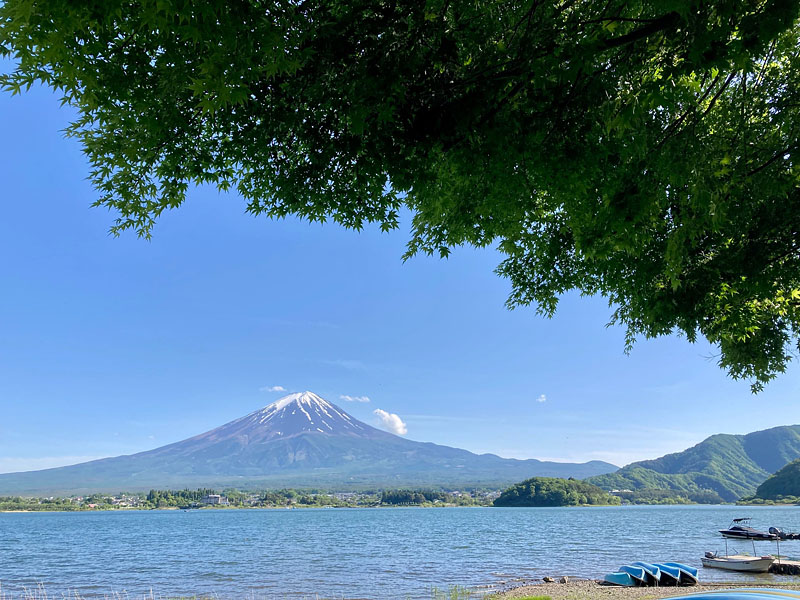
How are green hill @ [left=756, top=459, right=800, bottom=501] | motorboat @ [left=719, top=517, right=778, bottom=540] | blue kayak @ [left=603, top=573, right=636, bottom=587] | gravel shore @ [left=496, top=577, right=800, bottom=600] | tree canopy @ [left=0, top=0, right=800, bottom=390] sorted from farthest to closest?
green hill @ [left=756, top=459, right=800, bottom=501]
motorboat @ [left=719, top=517, right=778, bottom=540]
blue kayak @ [left=603, top=573, right=636, bottom=587]
gravel shore @ [left=496, top=577, right=800, bottom=600]
tree canopy @ [left=0, top=0, right=800, bottom=390]

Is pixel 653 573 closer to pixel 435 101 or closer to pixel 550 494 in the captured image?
pixel 435 101

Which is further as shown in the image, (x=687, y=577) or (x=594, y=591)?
(x=687, y=577)

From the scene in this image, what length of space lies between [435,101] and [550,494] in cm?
19675

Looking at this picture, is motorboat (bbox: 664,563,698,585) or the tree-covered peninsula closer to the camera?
motorboat (bbox: 664,563,698,585)

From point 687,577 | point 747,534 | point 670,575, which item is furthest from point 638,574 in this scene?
point 747,534

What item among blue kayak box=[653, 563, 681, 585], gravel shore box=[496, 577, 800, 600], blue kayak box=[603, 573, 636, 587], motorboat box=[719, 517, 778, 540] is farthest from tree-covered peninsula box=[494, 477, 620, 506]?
gravel shore box=[496, 577, 800, 600]

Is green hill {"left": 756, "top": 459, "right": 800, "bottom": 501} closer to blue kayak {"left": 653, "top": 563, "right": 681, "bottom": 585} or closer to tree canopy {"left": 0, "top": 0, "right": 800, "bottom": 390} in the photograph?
blue kayak {"left": 653, "top": 563, "right": 681, "bottom": 585}

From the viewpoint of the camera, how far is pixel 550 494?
598ft

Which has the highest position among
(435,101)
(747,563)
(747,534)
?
(435,101)

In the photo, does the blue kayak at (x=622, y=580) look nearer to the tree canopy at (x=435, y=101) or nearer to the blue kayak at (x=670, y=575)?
the blue kayak at (x=670, y=575)

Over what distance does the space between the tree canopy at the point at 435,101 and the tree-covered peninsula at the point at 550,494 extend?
19227 cm

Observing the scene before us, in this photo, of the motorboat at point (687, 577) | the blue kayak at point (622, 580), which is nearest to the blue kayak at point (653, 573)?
the motorboat at point (687, 577)

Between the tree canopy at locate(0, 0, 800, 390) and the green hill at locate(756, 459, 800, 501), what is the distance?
181384mm

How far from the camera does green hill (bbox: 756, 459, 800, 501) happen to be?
146375 millimetres
